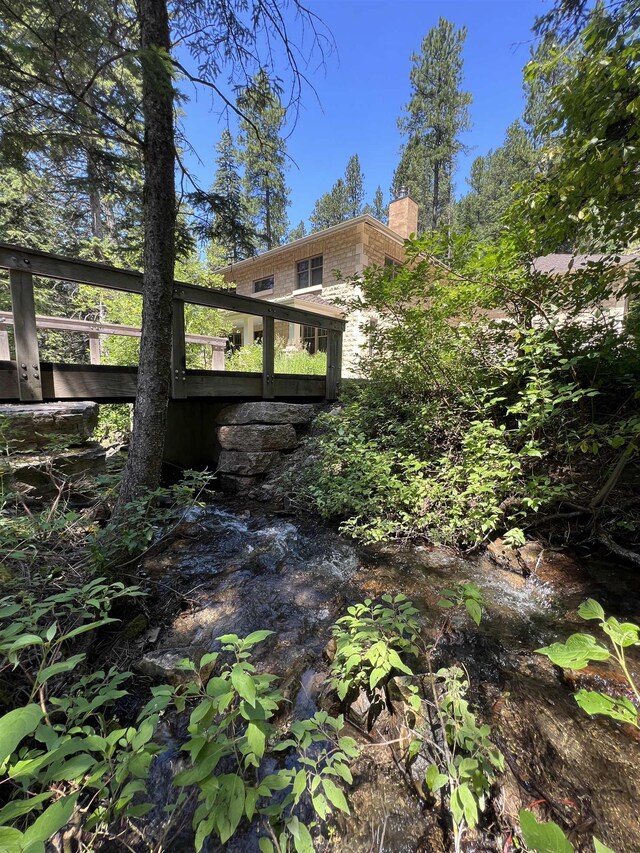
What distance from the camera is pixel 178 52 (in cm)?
336

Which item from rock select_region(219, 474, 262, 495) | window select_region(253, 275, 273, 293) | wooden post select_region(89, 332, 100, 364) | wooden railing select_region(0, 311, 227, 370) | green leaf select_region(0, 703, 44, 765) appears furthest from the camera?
window select_region(253, 275, 273, 293)

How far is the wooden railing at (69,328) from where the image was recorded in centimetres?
277

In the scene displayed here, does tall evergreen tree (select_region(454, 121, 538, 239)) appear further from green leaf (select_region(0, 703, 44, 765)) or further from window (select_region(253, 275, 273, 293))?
green leaf (select_region(0, 703, 44, 765))

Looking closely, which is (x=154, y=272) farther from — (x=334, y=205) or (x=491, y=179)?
(x=334, y=205)

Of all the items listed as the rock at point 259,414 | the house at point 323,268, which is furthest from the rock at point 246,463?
the house at point 323,268

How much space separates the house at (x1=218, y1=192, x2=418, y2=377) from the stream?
701cm

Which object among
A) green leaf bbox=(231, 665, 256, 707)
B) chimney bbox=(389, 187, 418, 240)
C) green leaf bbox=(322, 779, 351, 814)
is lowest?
green leaf bbox=(322, 779, 351, 814)

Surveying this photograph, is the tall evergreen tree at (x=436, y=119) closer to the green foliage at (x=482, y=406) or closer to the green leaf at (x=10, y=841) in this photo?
the green foliage at (x=482, y=406)

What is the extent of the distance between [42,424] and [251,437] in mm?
2329

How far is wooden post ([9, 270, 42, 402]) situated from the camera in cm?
275

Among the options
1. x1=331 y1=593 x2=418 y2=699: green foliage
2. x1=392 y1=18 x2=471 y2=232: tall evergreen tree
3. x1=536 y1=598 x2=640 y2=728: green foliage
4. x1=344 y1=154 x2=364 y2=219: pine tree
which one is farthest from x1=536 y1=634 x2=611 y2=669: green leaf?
x1=344 y1=154 x2=364 y2=219: pine tree

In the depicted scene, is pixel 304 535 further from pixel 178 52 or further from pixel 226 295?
pixel 178 52

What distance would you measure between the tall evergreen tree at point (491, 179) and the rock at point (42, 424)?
28.0 m

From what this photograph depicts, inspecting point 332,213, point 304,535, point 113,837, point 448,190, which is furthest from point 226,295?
point 332,213
